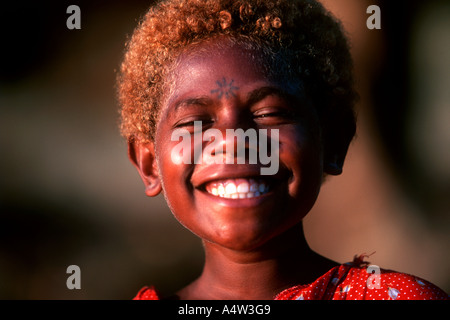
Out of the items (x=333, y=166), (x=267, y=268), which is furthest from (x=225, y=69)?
(x=267, y=268)

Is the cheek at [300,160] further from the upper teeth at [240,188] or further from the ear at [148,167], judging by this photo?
the ear at [148,167]

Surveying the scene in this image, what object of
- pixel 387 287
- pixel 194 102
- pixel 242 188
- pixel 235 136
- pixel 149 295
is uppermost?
pixel 194 102

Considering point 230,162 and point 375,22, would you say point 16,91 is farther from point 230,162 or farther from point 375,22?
point 230,162

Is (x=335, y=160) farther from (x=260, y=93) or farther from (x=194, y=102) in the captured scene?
(x=194, y=102)

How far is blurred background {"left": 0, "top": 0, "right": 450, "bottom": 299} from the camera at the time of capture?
143 inches

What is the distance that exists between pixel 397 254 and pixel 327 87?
2.02m

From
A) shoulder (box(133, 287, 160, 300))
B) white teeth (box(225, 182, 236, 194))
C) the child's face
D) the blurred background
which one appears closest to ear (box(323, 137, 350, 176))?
the child's face

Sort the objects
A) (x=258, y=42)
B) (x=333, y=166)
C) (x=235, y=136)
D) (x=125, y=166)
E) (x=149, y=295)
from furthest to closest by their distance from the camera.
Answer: (x=125, y=166) → (x=149, y=295) → (x=333, y=166) → (x=258, y=42) → (x=235, y=136)

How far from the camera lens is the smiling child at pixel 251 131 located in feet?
5.56

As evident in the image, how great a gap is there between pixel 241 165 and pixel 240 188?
2.8 inches

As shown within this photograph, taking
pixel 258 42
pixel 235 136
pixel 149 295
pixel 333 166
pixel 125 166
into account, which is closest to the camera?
pixel 235 136

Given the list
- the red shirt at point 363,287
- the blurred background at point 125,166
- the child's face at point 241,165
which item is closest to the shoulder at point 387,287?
the red shirt at point 363,287

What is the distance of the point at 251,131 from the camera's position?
1689 millimetres

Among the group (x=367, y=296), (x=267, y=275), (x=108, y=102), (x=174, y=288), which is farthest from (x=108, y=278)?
(x=367, y=296)
